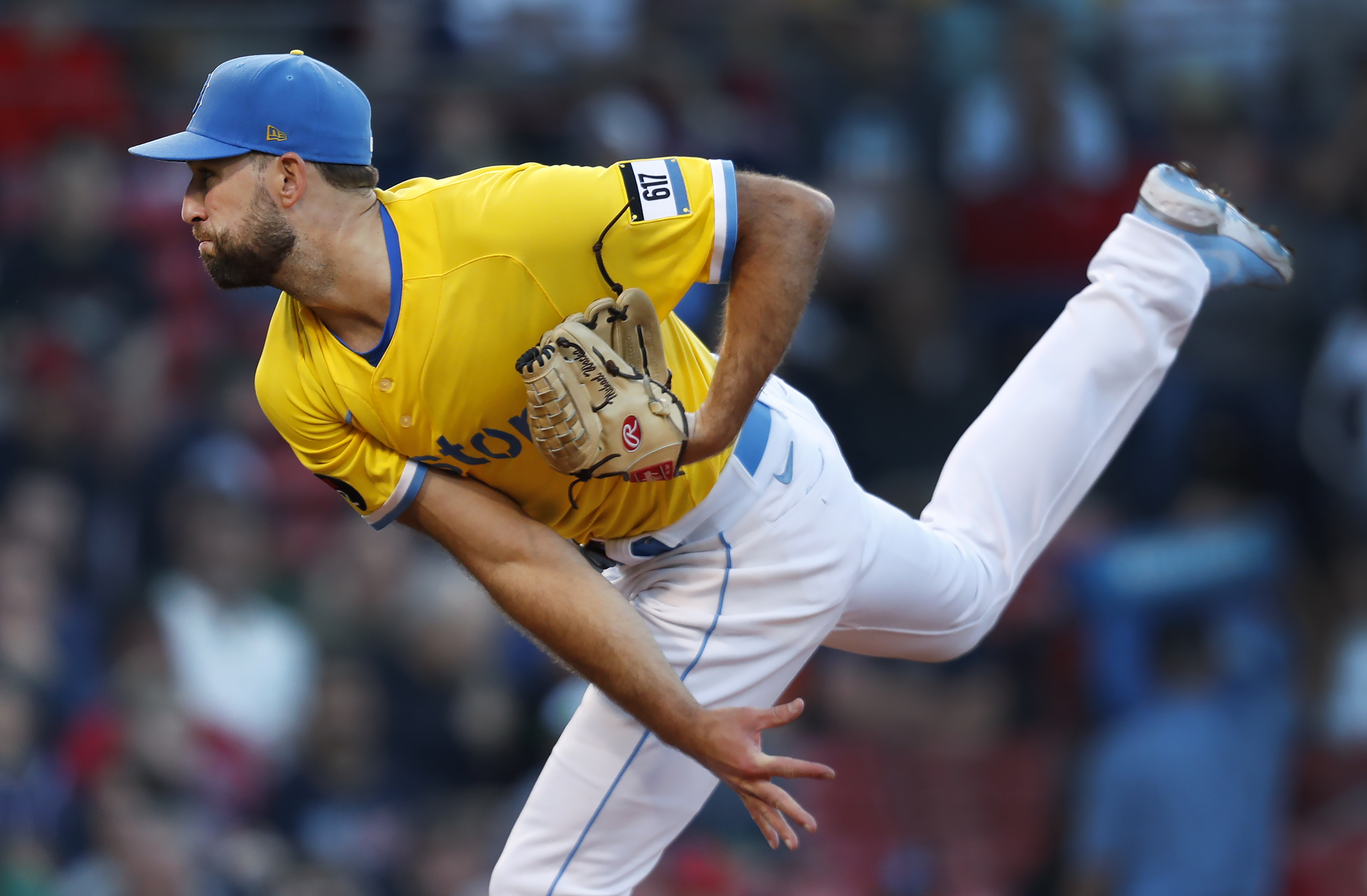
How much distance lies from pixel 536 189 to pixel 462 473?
64 cm

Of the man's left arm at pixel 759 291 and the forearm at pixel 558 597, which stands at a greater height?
the man's left arm at pixel 759 291

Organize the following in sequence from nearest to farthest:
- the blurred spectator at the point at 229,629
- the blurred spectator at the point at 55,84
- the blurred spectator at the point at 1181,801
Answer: the blurred spectator at the point at 1181,801, the blurred spectator at the point at 229,629, the blurred spectator at the point at 55,84

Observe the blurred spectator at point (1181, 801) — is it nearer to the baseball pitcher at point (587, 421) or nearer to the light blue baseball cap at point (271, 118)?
the baseball pitcher at point (587, 421)

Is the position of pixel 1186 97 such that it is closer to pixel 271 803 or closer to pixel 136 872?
pixel 271 803

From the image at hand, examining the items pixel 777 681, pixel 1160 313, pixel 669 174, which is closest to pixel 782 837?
pixel 777 681

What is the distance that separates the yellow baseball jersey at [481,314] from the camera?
3443 mm

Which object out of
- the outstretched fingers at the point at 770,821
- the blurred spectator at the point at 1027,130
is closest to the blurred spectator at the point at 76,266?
the blurred spectator at the point at 1027,130

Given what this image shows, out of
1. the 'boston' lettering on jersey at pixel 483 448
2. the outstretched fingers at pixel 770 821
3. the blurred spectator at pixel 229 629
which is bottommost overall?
the blurred spectator at pixel 229 629

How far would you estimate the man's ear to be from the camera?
3.38m

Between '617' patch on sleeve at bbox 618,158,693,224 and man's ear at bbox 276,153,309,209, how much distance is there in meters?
0.66

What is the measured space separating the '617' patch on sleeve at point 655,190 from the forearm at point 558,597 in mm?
704

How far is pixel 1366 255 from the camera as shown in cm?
732

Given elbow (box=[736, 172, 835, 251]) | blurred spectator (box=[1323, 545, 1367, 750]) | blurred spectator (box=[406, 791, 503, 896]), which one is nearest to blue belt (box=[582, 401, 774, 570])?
elbow (box=[736, 172, 835, 251])

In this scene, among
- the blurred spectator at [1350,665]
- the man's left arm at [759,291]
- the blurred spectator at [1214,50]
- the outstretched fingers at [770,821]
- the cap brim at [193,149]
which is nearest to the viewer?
the outstretched fingers at [770,821]
